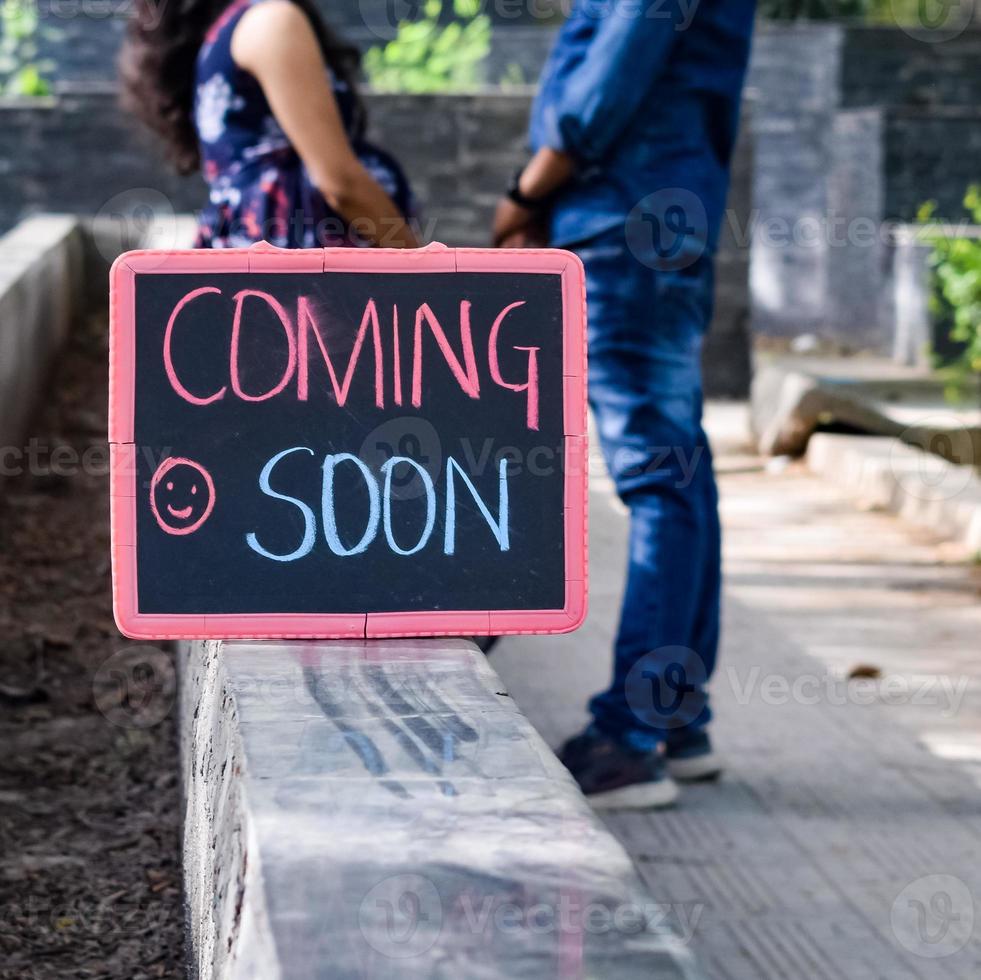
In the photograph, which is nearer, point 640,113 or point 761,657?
point 640,113

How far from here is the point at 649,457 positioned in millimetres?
3137

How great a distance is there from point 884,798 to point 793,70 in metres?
11.7

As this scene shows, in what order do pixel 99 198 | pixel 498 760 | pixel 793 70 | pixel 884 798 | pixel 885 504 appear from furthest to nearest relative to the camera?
pixel 793 70 → pixel 99 198 → pixel 885 504 → pixel 884 798 → pixel 498 760

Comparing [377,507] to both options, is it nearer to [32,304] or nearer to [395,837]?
[395,837]

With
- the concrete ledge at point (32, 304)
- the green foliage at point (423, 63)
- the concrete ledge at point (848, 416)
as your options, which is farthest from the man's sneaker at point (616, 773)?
the green foliage at point (423, 63)

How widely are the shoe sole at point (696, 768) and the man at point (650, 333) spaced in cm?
13

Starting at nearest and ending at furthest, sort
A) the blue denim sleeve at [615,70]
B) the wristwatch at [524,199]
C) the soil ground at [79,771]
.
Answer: the soil ground at [79,771] < the blue denim sleeve at [615,70] < the wristwatch at [524,199]

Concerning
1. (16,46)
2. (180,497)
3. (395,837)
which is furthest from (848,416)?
(16,46)

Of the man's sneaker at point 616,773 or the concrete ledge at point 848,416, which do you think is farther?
the concrete ledge at point 848,416

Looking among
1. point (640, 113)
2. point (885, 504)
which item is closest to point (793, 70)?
point (885, 504)

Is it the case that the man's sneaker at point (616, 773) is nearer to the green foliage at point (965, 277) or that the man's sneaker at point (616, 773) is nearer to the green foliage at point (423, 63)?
the green foliage at point (965, 277)

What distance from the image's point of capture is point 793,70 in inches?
555

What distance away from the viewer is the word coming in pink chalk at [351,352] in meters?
2.10

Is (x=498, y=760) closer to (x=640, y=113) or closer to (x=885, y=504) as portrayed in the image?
(x=640, y=113)
